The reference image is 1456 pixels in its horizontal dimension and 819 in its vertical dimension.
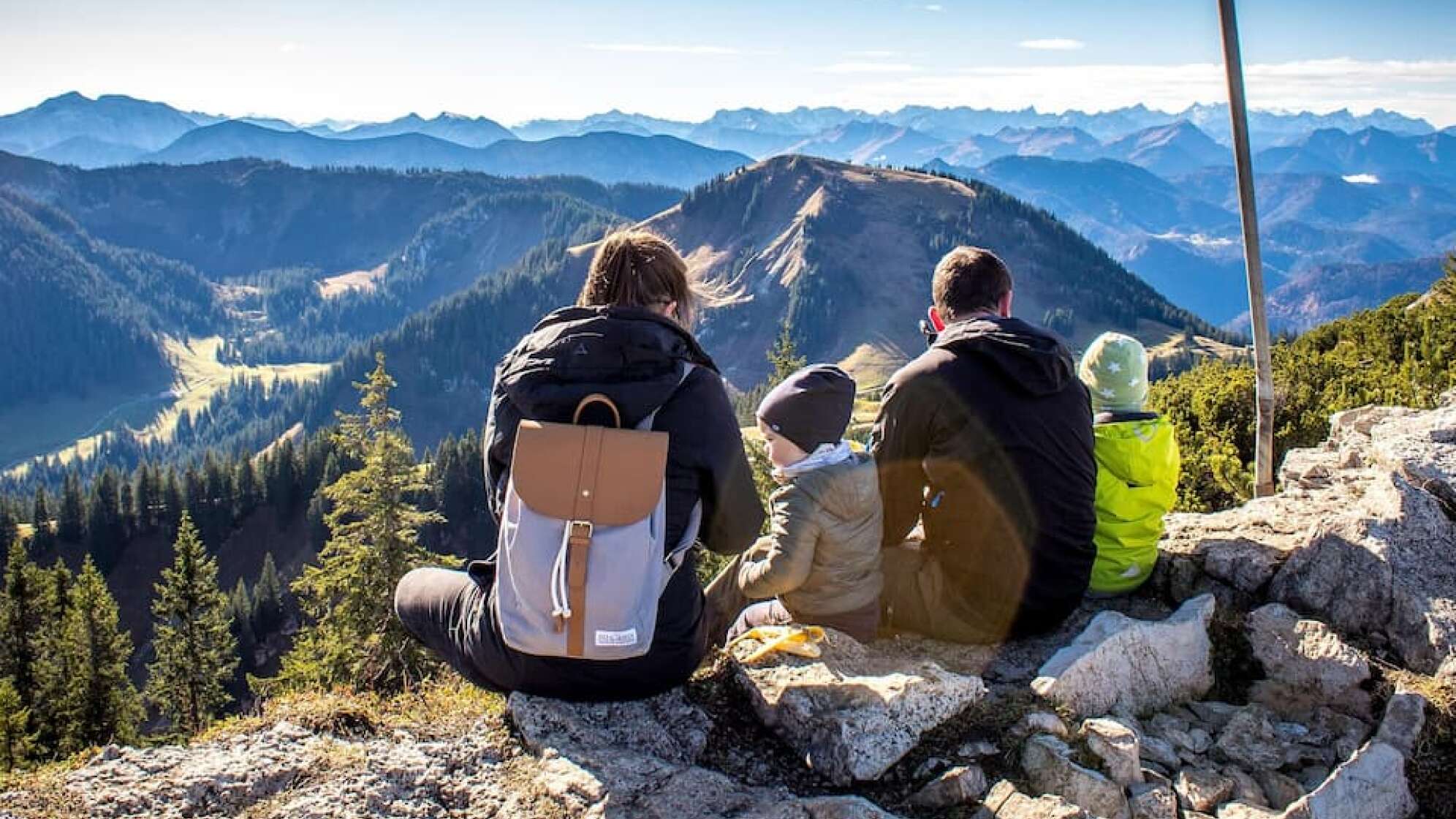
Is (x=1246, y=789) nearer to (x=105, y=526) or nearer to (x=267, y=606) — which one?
(x=267, y=606)

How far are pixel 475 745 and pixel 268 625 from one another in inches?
3672

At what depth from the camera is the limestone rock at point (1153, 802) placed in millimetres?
5109

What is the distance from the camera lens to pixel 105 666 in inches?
1419

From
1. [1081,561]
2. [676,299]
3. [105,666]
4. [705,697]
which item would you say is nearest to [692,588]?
[705,697]

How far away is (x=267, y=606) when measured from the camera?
86562mm

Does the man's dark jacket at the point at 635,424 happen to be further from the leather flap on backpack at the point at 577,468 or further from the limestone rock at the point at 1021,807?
the limestone rock at the point at 1021,807

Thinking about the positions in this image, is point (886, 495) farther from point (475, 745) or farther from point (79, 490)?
point (79, 490)

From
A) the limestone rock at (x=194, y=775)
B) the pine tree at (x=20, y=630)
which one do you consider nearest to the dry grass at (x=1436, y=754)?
the limestone rock at (x=194, y=775)

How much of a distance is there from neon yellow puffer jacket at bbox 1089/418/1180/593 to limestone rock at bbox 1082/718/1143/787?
2.32 m

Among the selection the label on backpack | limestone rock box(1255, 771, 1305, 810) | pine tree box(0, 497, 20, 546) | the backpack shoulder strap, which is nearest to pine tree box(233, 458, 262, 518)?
pine tree box(0, 497, 20, 546)

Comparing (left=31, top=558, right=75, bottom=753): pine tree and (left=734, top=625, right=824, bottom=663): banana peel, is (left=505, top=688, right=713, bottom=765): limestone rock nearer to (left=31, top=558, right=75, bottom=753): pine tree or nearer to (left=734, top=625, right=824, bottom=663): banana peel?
(left=734, top=625, right=824, bottom=663): banana peel

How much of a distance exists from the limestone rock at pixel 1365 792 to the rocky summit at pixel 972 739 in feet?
0.05

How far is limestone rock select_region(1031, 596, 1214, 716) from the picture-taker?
6086 millimetres

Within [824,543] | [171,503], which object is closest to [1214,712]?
[824,543]
